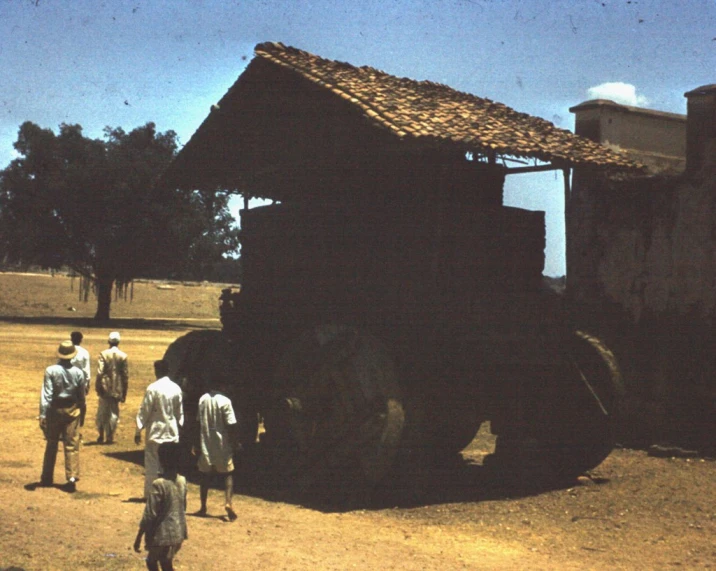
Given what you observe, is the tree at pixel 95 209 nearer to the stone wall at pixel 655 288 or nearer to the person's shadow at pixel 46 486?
the stone wall at pixel 655 288

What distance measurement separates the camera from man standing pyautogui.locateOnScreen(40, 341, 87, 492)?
11750 mm

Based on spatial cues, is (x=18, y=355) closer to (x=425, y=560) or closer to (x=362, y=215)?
(x=362, y=215)

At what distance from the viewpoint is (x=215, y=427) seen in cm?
1076

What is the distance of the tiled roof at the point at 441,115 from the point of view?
12781mm

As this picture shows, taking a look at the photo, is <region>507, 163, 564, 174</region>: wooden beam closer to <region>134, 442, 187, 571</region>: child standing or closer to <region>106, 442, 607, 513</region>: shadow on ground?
<region>106, 442, 607, 513</region>: shadow on ground

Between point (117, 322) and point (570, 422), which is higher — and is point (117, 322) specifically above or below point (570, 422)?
above

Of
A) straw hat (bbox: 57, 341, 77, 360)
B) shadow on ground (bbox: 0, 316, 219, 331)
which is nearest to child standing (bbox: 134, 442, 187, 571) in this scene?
straw hat (bbox: 57, 341, 77, 360)

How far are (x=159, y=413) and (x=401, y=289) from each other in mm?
3930

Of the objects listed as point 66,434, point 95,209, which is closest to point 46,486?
point 66,434

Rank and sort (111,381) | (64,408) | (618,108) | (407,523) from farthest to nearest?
(618,108), (111,381), (64,408), (407,523)

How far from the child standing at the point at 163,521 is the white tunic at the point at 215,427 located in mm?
3686

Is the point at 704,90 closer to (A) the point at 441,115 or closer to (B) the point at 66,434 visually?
(A) the point at 441,115

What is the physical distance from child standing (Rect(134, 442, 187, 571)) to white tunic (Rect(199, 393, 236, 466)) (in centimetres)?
369

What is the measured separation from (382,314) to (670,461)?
5321 millimetres
